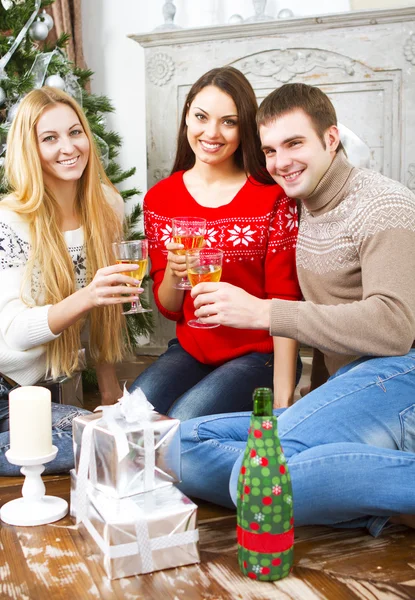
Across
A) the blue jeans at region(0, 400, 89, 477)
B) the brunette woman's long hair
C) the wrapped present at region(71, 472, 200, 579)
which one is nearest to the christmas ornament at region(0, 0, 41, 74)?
the brunette woman's long hair

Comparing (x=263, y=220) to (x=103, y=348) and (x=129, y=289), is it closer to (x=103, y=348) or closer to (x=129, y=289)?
(x=129, y=289)

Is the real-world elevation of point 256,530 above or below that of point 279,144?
below

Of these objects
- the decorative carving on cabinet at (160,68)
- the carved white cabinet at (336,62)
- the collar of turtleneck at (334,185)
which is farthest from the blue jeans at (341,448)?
the decorative carving on cabinet at (160,68)

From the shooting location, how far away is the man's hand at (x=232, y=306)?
180 cm

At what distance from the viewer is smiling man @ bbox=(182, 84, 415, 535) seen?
1.56 m

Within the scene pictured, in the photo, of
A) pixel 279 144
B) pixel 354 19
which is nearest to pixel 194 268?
pixel 279 144

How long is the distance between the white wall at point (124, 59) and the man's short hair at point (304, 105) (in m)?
2.75

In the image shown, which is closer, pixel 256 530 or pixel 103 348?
pixel 256 530

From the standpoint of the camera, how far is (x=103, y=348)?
2406 mm

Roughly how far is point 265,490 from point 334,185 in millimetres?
928

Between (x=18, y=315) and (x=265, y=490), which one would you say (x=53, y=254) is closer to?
(x=18, y=315)

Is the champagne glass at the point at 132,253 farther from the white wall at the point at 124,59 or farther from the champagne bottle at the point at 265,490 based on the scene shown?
the white wall at the point at 124,59

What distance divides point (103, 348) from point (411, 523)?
3.83 feet

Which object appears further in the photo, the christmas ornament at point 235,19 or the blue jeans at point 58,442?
the christmas ornament at point 235,19
